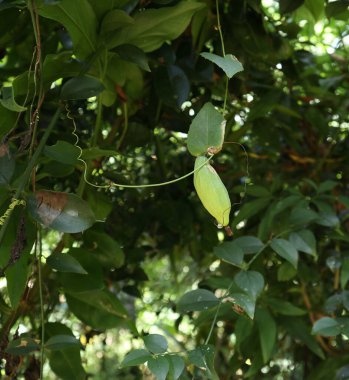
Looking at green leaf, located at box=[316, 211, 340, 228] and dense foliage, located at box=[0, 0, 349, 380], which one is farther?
green leaf, located at box=[316, 211, 340, 228]

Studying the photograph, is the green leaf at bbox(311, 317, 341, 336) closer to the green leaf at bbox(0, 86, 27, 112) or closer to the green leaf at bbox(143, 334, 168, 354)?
the green leaf at bbox(143, 334, 168, 354)

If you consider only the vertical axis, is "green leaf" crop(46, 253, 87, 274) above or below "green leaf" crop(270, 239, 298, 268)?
above

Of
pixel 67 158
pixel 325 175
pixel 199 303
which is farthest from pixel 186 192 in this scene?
pixel 67 158

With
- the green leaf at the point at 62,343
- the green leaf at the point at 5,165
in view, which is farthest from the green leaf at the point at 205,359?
the green leaf at the point at 5,165

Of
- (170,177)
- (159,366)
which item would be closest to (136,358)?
(159,366)

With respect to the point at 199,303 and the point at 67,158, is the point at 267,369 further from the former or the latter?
Result: the point at 67,158

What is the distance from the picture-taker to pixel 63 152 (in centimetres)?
56

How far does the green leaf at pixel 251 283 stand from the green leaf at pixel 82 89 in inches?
9.5

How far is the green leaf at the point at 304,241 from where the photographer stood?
0.77 metres

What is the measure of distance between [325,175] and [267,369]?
388 millimetres

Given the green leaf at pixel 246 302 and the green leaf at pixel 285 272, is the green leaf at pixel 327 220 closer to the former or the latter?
the green leaf at pixel 285 272

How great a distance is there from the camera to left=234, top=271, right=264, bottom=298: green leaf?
0.66 meters

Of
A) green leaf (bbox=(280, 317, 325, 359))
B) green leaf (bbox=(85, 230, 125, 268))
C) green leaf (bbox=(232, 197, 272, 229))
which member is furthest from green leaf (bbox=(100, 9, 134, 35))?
green leaf (bbox=(280, 317, 325, 359))

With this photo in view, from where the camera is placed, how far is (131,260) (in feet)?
3.29
